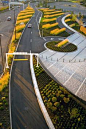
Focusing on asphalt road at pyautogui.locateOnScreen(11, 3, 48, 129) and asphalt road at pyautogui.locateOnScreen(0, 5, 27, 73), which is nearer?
asphalt road at pyautogui.locateOnScreen(11, 3, 48, 129)

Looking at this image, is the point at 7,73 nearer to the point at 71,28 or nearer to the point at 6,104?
the point at 6,104

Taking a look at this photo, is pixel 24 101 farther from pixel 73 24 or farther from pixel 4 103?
pixel 73 24

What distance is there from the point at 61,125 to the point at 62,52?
924 inches

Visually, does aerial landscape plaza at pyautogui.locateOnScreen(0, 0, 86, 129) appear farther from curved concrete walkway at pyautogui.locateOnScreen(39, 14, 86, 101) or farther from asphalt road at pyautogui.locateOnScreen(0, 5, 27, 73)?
asphalt road at pyautogui.locateOnScreen(0, 5, 27, 73)

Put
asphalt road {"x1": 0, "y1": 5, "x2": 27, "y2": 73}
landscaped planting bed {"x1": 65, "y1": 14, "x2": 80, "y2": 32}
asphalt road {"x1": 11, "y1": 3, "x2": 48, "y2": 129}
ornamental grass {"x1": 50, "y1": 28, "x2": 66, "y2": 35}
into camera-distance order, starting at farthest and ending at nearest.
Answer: landscaped planting bed {"x1": 65, "y1": 14, "x2": 80, "y2": 32} → ornamental grass {"x1": 50, "y1": 28, "x2": 66, "y2": 35} → asphalt road {"x1": 0, "y1": 5, "x2": 27, "y2": 73} → asphalt road {"x1": 11, "y1": 3, "x2": 48, "y2": 129}

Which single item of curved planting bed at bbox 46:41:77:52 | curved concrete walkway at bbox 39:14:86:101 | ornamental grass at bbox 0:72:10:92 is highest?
curved planting bed at bbox 46:41:77:52

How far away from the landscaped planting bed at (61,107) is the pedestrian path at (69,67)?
1.60 m

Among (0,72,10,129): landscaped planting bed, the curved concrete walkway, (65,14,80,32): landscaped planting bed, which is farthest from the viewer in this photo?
(65,14,80,32): landscaped planting bed

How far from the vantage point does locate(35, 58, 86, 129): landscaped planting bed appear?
22031 mm

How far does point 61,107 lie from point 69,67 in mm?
11776

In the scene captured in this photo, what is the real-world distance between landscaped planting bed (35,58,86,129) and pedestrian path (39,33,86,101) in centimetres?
160

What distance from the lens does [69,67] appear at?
112 ft

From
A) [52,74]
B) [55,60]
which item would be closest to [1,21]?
[55,60]

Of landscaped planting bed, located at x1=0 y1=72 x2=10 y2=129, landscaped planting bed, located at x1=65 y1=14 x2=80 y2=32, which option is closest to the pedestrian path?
landscaped planting bed, located at x1=0 y1=72 x2=10 y2=129
